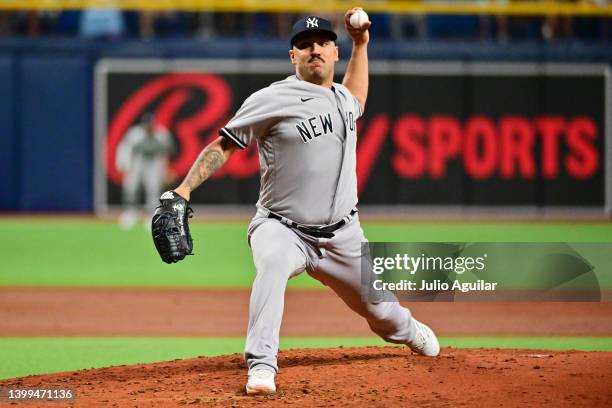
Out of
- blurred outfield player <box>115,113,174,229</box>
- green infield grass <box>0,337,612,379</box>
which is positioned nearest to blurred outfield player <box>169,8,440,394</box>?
green infield grass <box>0,337,612,379</box>

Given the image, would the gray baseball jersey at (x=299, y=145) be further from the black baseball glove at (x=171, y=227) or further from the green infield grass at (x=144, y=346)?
the green infield grass at (x=144, y=346)

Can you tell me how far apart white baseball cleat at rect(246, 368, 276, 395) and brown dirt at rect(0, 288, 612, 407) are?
0.05 m

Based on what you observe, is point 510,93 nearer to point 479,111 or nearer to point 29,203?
point 479,111

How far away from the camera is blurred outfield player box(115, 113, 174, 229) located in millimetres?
17359

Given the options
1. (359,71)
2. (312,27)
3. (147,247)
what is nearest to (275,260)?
(312,27)

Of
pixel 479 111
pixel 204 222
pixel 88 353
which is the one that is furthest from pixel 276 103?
pixel 479 111

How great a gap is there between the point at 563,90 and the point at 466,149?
2102 millimetres

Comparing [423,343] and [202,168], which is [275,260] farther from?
[423,343]

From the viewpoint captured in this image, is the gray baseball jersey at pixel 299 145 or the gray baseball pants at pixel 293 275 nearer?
the gray baseball pants at pixel 293 275

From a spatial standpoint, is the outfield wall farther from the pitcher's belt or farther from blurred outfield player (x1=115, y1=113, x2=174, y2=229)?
the pitcher's belt

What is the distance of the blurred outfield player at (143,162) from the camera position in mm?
17359

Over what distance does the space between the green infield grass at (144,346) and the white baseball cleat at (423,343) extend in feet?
4.21

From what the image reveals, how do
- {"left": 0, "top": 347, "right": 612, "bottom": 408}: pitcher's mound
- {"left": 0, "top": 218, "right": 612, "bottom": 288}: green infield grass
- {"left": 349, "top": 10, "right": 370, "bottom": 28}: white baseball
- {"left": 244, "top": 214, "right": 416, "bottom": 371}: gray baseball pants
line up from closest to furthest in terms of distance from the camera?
{"left": 0, "top": 347, "right": 612, "bottom": 408}: pitcher's mound < {"left": 244, "top": 214, "right": 416, "bottom": 371}: gray baseball pants < {"left": 349, "top": 10, "right": 370, "bottom": 28}: white baseball < {"left": 0, "top": 218, "right": 612, "bottom": 288}: green infield grass

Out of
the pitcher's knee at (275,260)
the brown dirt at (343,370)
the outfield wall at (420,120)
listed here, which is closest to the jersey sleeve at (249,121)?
the pitcher's knee at (275,260)
